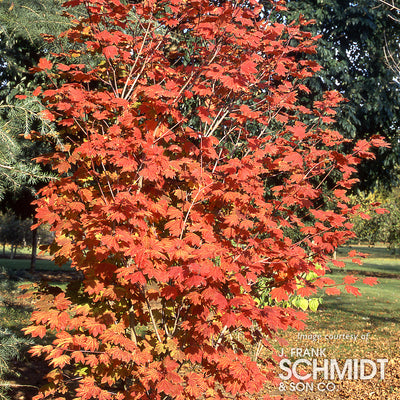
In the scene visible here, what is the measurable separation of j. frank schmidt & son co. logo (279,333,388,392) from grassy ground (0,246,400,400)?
9 centimetres

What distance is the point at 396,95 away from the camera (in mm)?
9992

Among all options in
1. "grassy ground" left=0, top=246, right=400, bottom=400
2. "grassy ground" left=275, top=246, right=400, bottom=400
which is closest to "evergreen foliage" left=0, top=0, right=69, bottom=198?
"grassy ground" left=0, top=246, right=400, bottom=400

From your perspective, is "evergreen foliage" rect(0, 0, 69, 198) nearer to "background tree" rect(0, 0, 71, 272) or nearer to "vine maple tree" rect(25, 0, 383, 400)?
"background tree" rect(0, 0, 71, 272)

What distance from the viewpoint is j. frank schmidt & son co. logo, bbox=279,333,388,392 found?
19.6ft

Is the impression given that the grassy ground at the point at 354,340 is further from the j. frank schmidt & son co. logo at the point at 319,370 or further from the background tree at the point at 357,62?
the background tree at the point at 357,62

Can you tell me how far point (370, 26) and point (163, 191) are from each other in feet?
28.1

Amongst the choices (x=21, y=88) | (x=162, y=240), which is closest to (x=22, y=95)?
(x=162, y=240)

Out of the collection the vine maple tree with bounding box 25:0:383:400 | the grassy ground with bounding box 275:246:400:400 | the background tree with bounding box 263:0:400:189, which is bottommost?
the grassy ground with bounding box 275:246:400:400

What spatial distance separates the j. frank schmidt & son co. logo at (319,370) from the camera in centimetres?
596

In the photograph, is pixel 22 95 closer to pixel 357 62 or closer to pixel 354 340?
pixel 354 340

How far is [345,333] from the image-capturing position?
30.8ft

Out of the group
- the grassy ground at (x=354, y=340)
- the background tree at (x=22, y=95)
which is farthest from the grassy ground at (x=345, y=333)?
the background tree at (x=22, y=95)

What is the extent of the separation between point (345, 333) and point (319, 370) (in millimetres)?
3080

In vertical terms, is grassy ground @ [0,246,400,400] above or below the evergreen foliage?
below
